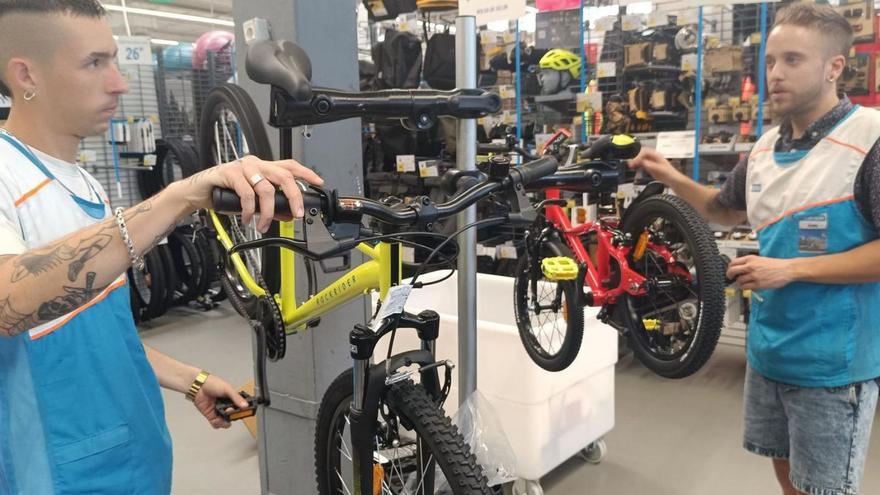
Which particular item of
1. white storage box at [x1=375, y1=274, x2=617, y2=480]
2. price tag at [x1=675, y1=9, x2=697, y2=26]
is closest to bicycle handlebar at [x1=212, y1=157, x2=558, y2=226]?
white storage box at [x1=375, y1=274, x2=617, y2=480]

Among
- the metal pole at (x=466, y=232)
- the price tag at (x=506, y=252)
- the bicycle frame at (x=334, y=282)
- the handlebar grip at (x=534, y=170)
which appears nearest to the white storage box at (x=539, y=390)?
the metal pole at (x=466, y=232)

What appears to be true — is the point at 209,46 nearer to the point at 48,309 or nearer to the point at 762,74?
the point at 762,74

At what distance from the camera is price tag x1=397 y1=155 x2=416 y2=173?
5273 mm

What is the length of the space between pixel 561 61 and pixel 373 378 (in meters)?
3.98

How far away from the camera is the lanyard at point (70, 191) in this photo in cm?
109

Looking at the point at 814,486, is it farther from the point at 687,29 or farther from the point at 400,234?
the point at 687,29

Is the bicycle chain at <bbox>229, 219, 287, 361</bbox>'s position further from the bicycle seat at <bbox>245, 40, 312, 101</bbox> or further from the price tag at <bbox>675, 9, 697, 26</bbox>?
the price tag at <bbox>675, 9, 697, 26</bbox>

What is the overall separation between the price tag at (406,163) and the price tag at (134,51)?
202 centimetres

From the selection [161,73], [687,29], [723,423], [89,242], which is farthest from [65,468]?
[161,73]

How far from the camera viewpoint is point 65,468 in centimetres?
111

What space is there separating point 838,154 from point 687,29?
301 centimetres

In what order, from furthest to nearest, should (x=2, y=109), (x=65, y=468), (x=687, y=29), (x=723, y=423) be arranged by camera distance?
(x=687, y=29)
(x=2, y=109)
(x=723, y=423)
(x=65, y=468)

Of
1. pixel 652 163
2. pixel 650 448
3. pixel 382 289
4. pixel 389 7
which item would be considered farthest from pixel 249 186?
pixel 389 7

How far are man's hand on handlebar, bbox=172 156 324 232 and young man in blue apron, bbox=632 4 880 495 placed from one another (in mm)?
1303
